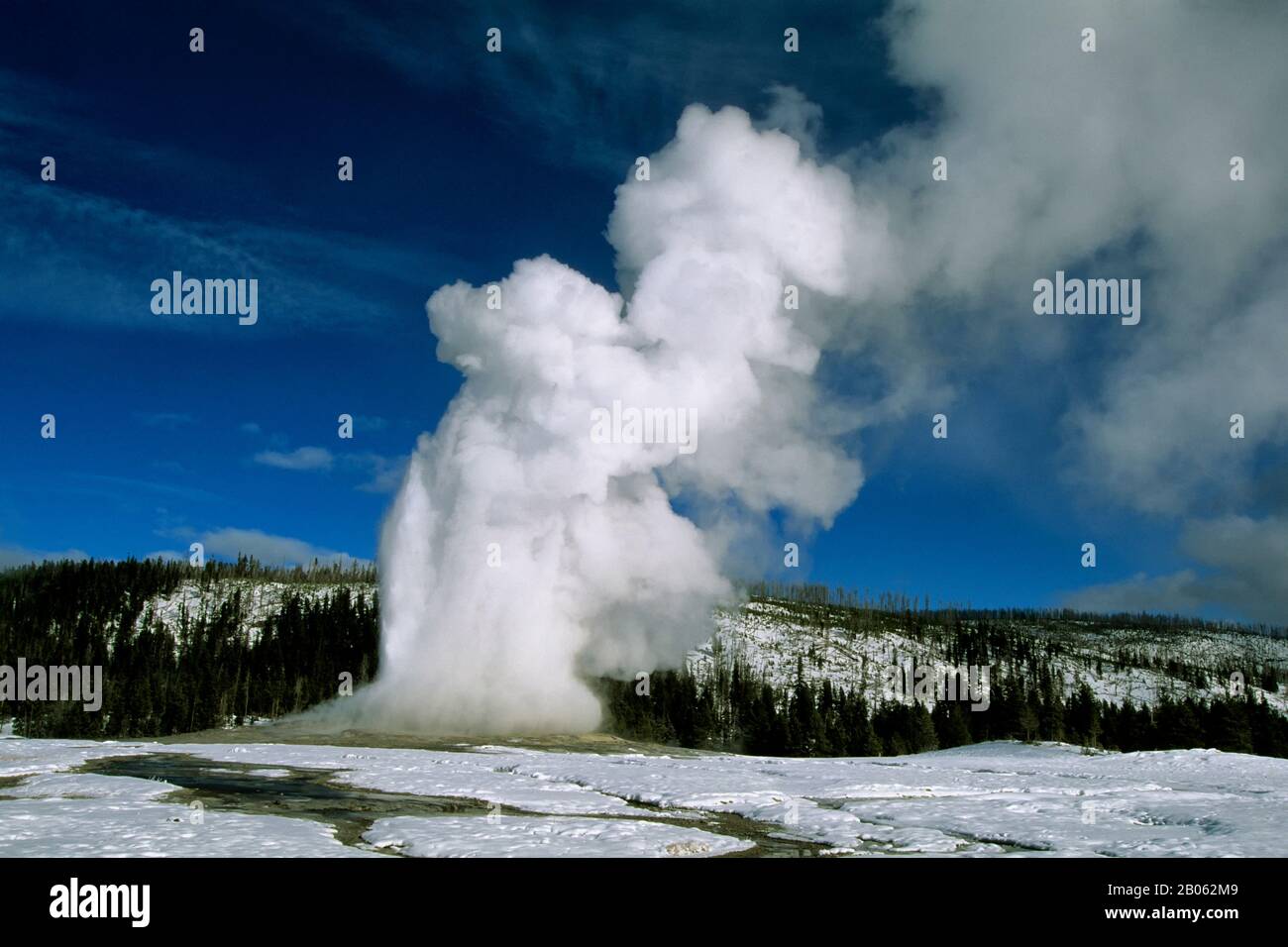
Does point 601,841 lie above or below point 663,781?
above

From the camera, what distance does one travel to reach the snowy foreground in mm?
14930

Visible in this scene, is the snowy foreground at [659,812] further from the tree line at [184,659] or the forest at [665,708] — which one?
the tree line at [184,659]

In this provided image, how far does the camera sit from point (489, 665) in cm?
7431

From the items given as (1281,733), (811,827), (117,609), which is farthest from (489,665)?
(117,609)

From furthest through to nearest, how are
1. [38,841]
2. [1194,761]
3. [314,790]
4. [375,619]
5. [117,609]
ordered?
1. [117,609]
2. [375,619]
3. [1194,761]
4. [314,790]
5. [38,841]

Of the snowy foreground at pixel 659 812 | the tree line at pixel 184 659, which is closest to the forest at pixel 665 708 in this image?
the tree line at pixel 184 659

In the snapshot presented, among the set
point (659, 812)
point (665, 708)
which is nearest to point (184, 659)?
point (665, 708)

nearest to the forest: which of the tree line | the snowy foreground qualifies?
the tree line

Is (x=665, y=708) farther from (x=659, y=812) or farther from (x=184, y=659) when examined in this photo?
(x=184, y=659)

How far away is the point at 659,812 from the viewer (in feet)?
69.2

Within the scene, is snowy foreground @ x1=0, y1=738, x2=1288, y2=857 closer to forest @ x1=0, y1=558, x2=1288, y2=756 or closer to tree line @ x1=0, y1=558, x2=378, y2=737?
forest @ x1=0, y1=558, x2=1288, y2=756
